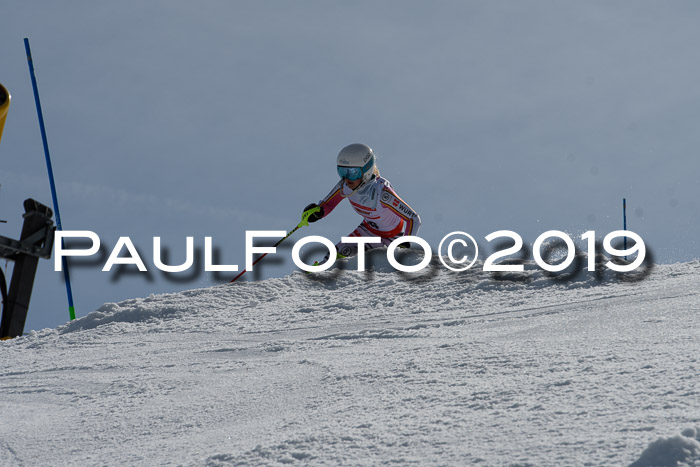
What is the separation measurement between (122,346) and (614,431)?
462cm

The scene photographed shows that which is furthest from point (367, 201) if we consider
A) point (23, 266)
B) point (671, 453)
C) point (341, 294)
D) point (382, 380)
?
point (671, 453)

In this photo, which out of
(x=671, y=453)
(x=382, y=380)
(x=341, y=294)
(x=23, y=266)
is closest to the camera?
(x=671, y=453)

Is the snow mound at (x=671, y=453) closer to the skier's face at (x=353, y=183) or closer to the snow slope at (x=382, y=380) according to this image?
the snow slope at (x=382, y=380)

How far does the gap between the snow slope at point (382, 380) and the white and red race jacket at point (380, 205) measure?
1.83 meters

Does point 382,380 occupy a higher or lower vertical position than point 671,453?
lower

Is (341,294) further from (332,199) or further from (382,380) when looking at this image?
(382,380)

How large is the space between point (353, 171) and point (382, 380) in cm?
541

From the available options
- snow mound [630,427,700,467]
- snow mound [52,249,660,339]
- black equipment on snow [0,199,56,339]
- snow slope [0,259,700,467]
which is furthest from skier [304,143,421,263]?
snow mound [630,427,700,467]

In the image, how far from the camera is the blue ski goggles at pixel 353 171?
29.8 ft

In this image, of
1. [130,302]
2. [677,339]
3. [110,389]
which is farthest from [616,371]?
[130,302]

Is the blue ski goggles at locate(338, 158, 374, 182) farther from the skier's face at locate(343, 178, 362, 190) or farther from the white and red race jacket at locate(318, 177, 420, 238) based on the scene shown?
the white and red race jacket at locate(318, 177, 420, 238)

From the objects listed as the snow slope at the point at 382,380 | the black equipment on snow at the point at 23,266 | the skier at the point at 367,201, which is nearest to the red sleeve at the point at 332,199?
the skier at the point at 367,201

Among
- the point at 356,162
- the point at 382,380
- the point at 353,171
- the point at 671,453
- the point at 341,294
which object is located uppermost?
the point at 356,162

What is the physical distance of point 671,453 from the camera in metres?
2.27
